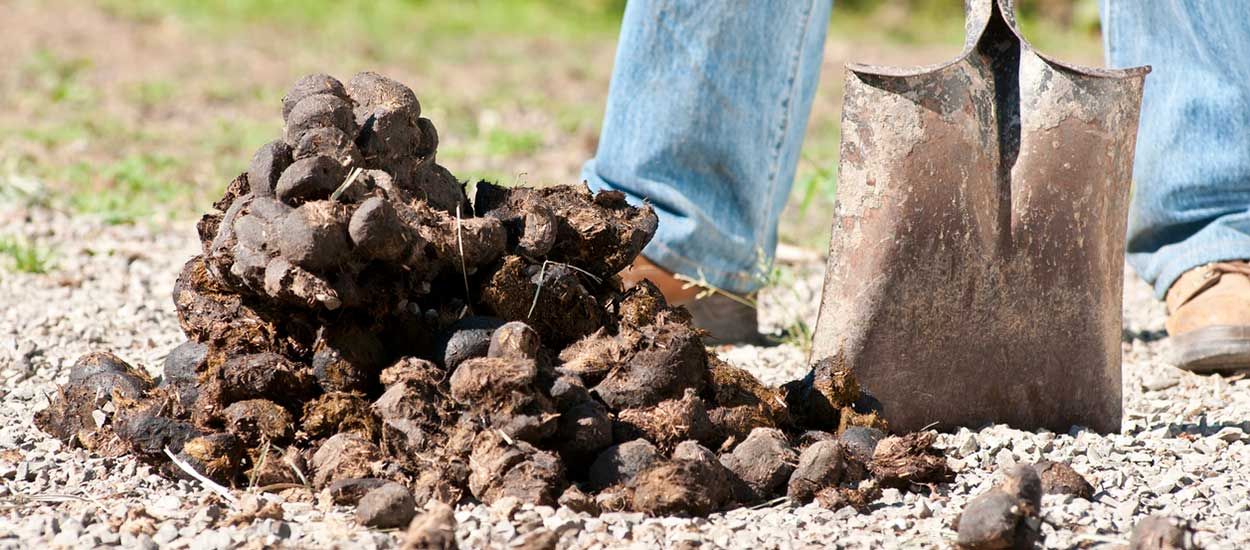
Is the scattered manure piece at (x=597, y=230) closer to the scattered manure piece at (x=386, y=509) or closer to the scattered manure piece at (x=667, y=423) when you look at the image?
the scattered manure piece at (x=667, y=423)

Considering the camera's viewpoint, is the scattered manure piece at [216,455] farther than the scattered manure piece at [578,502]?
Yes

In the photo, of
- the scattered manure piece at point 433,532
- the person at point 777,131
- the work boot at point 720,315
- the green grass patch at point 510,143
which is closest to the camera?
the scattered manure piece at point 433,532

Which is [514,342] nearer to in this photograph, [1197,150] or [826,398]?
[826,398]

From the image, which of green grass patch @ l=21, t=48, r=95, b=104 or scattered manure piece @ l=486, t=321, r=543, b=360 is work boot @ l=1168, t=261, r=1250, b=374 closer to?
scattered manure piece @ l=486, t=321, r=543, b=360

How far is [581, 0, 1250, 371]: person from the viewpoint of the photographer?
10.1ft

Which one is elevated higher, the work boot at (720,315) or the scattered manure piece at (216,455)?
the work boot at (720,315)

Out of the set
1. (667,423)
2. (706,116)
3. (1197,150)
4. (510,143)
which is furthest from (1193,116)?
(510,143)

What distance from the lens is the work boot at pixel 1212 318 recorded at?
2980 millimetres

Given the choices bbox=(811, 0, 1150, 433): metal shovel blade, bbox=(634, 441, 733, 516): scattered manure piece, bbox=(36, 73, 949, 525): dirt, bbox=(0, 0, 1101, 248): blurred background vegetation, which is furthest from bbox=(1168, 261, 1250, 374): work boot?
bbox=(634, 441, 733, 516): scattered manure piece

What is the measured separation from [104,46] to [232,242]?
7.11 meters

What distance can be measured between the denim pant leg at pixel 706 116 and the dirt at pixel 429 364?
0.83 metres

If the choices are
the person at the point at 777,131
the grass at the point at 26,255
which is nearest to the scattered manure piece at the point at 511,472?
the person at the point at 777,131

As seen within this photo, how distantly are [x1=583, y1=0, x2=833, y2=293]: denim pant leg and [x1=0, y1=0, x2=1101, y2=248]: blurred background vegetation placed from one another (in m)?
1.06

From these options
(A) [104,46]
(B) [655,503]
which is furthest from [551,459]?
(A) [104,46]
